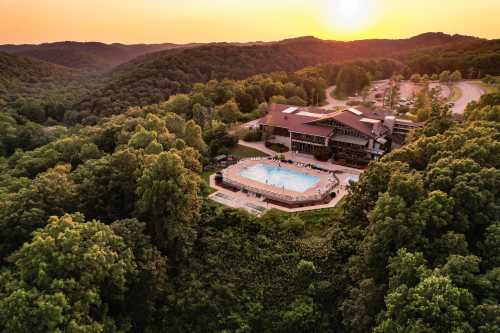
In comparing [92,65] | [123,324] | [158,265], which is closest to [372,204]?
[158,265]

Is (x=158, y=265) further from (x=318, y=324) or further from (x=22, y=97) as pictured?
(x=22, y=97)

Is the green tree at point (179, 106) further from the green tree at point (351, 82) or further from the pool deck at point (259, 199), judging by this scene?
the green tree at point (351, 82)

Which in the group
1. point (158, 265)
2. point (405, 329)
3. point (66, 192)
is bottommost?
point (158, 265)

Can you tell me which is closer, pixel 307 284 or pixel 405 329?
pixel 405 329

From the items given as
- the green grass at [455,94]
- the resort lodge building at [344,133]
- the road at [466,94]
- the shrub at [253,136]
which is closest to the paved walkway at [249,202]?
the resort lodge building at [344,133]

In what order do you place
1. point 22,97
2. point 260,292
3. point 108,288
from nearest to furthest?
1. point 108,288
2. point 260,292
3. point 22,97

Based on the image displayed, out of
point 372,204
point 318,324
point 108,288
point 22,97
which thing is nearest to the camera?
point 108,288
